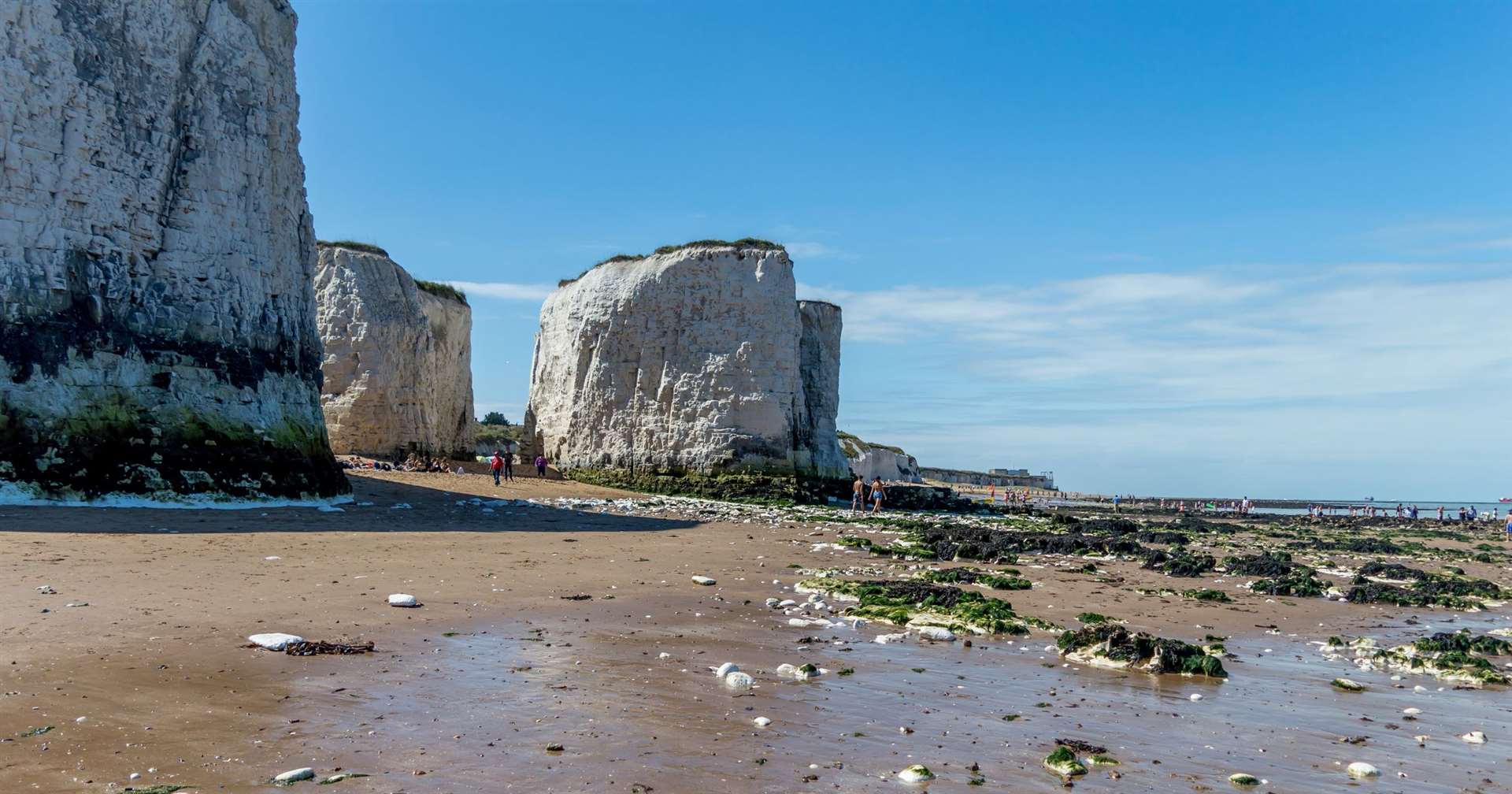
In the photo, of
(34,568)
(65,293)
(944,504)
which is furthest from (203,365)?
(944,504)

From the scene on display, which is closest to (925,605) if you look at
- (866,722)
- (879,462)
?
(866,722)

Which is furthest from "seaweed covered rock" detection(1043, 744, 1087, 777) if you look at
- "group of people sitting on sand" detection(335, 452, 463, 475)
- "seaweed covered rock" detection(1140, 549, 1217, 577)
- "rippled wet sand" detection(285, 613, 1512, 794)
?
"group of people sitting on sand" detection(335, 452, 463, 475)

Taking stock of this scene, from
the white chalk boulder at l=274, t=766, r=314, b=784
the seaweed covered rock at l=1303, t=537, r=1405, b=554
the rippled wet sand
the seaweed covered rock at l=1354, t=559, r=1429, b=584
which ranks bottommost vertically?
the white chalk boulder at l=274, t=766, r=314, b=784

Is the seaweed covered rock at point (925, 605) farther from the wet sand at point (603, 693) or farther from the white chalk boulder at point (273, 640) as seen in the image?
the white chalk boulder at point (273, 640)

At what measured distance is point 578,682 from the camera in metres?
5.96

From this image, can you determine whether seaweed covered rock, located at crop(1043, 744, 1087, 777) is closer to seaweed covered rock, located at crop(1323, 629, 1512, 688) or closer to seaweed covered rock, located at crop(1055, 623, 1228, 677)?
seaweed covered rock, located at crop(1055, 623, 1228, 677)

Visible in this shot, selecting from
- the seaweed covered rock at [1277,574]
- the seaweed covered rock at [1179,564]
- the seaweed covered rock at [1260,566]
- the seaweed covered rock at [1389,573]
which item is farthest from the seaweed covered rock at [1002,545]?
the seaweed covered rock at [1389,573]

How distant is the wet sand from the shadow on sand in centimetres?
151

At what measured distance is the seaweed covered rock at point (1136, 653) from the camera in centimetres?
705

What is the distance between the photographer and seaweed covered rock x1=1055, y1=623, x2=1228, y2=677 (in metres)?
7.05

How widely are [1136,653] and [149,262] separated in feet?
55.5

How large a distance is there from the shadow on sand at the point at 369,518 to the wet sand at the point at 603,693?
151cm

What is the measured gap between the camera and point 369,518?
15.9 metres

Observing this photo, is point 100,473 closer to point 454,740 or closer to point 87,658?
point 87,658
